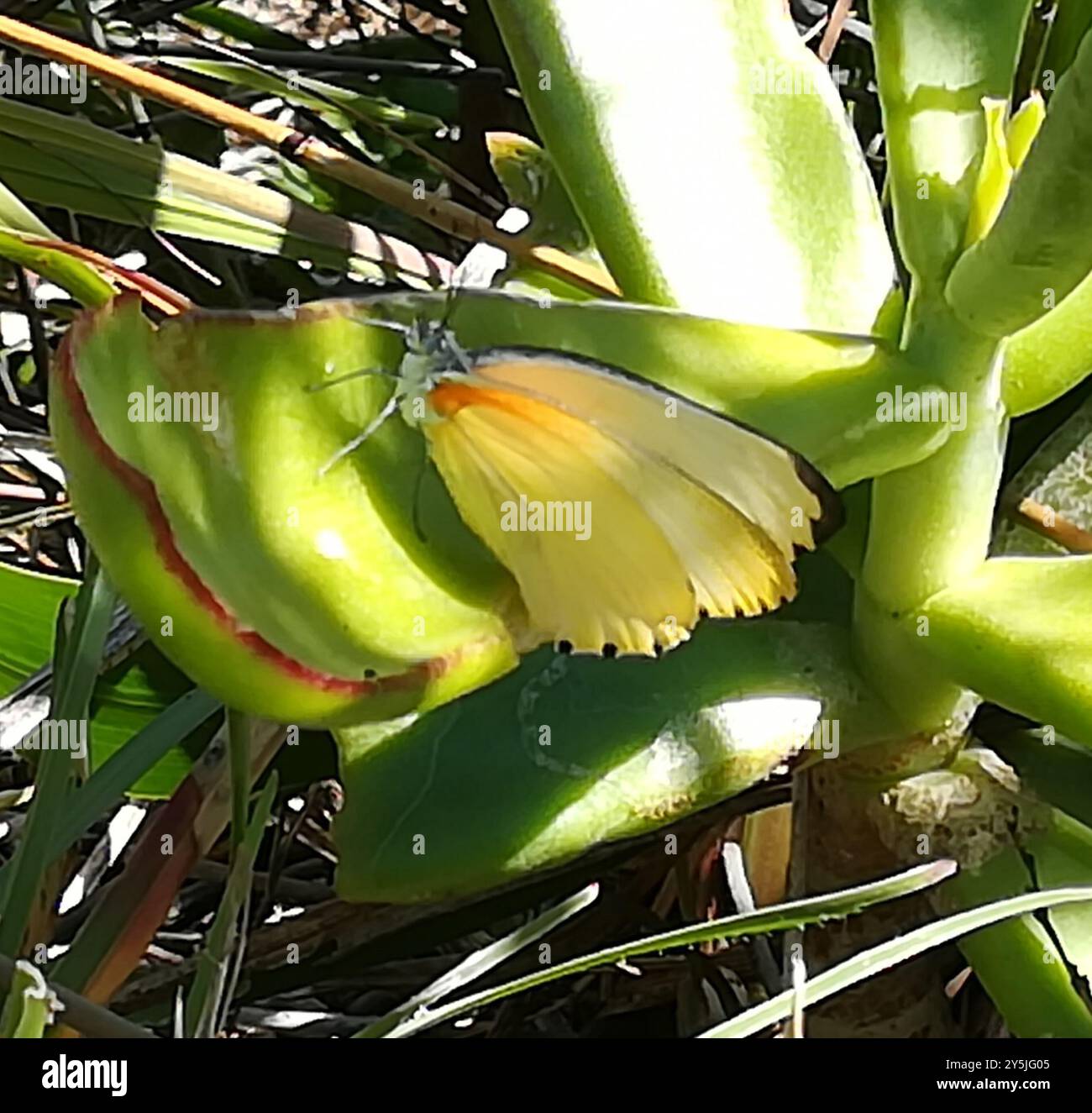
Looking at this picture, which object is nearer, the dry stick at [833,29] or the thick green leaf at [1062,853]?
the thick green leaf at [1062,853]

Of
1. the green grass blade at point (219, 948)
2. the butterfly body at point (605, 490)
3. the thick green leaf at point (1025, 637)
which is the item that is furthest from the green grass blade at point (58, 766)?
the thick green leaf at point (1025, 637)

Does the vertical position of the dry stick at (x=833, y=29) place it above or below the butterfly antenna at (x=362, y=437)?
above

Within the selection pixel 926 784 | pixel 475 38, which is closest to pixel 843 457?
pixel 926 784

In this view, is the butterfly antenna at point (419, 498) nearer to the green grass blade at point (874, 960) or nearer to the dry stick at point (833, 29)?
the green grass blade at point (874, 960)

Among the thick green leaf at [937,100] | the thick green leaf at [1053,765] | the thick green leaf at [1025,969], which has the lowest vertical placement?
the thick green leaf at [1025,969]

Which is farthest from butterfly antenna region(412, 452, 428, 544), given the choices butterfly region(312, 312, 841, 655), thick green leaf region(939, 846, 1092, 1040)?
thick green leaf region(939, 846, 1092, 1040)

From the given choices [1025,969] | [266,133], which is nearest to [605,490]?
[1025,969]

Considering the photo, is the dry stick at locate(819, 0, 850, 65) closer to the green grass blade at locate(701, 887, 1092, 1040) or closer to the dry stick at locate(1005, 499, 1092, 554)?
the dry stick at locate(1005, 499, 1092, 554)

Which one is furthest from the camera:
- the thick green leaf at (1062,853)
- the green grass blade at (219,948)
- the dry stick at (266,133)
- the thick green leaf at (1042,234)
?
the dry stick at (266,133)
